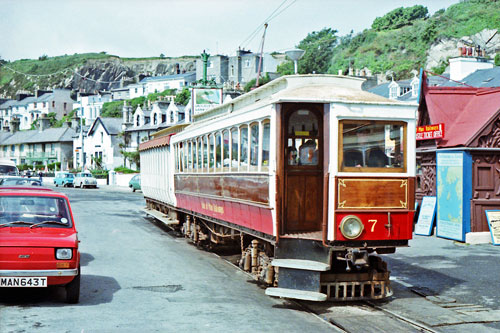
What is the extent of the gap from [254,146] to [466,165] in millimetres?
9577

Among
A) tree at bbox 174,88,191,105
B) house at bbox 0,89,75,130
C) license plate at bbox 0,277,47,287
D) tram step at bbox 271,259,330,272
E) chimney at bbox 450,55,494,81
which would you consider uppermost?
house at bbox 0,89,75,130

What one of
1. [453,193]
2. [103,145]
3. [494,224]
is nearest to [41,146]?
[103,145]

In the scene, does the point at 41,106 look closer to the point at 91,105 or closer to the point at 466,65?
the point at 91,105

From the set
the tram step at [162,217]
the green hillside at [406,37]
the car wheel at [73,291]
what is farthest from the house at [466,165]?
the green hillside at [406,37]

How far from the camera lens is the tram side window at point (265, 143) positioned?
10.0m

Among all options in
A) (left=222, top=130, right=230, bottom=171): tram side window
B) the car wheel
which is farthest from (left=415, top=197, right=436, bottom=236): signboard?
the car wheel

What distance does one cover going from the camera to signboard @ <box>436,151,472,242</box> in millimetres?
17938

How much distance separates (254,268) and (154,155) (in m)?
12.2

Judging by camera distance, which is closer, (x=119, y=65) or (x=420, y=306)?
(x=420, y=306)

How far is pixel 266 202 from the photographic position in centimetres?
1005

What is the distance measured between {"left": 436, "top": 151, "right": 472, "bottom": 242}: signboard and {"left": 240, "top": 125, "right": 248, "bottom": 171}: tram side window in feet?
29.7

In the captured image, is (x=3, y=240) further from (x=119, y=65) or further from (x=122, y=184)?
(x=119, y=65)

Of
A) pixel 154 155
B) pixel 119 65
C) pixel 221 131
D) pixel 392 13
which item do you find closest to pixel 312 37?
pixel 392 13

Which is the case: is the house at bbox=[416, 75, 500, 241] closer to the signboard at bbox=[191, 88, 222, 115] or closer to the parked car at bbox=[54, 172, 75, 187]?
the signboard at bbox=[191, 88, 222, 115]
